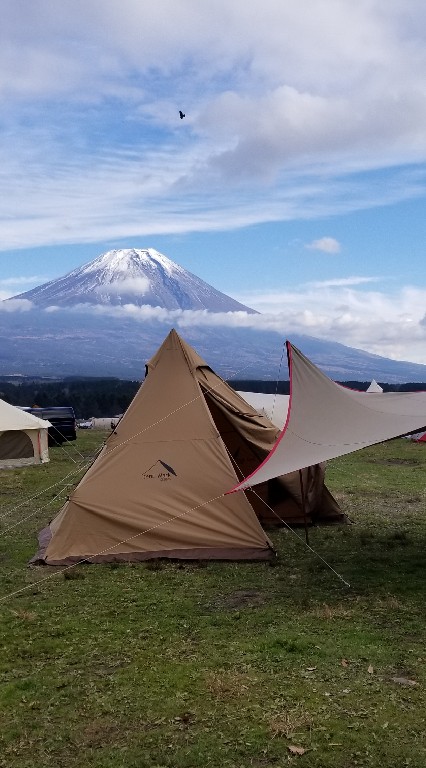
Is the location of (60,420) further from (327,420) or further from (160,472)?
(327,420)

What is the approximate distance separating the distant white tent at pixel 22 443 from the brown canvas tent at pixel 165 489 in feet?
44.0

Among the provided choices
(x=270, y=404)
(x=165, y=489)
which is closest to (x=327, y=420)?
(x=165, y=489)

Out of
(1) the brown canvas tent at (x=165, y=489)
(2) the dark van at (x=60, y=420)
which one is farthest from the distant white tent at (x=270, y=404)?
(1) the brown canvas tent at (x=165, y=489)

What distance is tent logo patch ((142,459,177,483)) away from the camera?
1147 cm

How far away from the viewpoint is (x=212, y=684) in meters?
6.16

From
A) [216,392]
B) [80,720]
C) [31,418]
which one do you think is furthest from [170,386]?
[31,418]

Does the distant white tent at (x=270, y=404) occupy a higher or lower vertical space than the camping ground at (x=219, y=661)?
higher

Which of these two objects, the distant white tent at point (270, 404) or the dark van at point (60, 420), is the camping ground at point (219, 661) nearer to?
the distant white tent at point (270, 404)

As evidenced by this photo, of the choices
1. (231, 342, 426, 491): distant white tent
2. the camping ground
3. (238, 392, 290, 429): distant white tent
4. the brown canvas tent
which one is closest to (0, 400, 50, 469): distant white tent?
(238, 392, 290, 429): distant white tent

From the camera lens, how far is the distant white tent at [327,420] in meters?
9.22

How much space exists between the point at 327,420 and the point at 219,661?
469 cm

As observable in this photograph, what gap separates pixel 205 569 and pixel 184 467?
1.90 metres

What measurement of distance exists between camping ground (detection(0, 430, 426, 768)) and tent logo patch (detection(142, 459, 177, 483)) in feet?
4.97

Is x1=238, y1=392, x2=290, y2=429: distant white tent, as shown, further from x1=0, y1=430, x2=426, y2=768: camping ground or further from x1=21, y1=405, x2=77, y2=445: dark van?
x1=0, y1=430, x2=426, y2=768: camping ground
